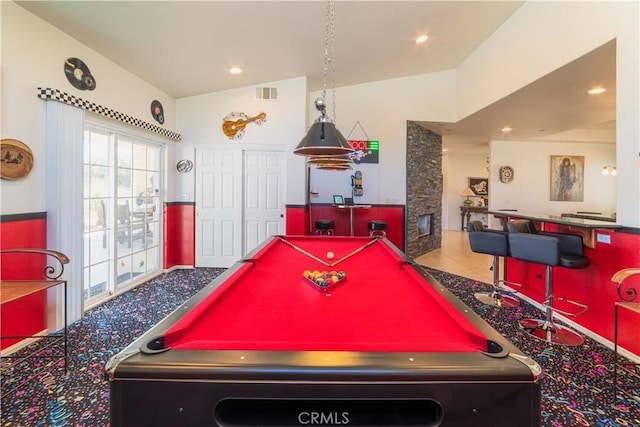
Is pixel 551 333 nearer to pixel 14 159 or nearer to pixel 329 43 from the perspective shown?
pixel 329 43

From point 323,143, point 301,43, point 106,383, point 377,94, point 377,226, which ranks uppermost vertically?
point 377,94

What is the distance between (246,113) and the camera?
5.06 m

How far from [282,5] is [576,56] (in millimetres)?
2973

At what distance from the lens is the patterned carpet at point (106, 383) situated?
178cm

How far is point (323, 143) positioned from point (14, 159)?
2560 mm

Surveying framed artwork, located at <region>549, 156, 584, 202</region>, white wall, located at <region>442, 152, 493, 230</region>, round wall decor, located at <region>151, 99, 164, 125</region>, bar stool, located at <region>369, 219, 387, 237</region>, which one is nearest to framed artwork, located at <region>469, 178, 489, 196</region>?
white wall, located at <region>442, 152, 493, 230</region>

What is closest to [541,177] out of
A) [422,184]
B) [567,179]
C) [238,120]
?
[567,179]

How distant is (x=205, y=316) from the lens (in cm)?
125

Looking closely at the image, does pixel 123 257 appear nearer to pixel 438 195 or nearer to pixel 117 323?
pixel 117 323

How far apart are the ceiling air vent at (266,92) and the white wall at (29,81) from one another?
2.35 metres

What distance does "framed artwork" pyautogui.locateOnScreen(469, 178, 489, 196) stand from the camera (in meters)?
10.5

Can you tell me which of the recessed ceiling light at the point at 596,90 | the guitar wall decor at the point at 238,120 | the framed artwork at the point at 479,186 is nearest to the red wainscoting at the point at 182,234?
the guitar wall decor at the point at 238,120

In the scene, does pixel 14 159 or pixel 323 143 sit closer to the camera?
pixel 323 143

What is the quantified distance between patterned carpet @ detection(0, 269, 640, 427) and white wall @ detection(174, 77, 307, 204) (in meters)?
2.69
